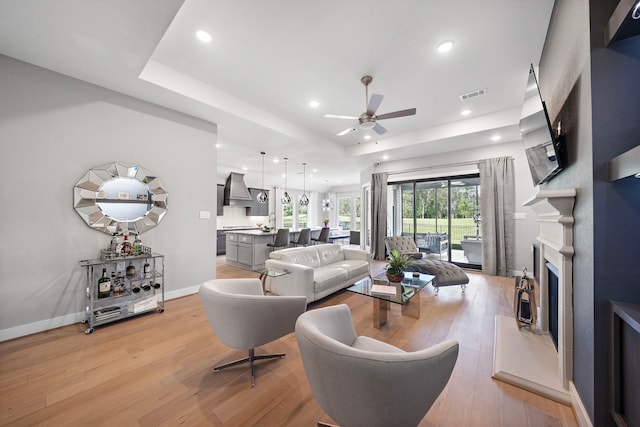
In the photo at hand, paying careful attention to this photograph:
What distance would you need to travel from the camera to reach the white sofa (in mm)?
3102

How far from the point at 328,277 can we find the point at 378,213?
3725 mm

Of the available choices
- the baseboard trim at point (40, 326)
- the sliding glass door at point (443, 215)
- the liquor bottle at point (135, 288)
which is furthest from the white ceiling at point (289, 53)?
the baseboard trim at point (40, 326)

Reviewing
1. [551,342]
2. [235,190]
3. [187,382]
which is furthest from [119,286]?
[235,190]

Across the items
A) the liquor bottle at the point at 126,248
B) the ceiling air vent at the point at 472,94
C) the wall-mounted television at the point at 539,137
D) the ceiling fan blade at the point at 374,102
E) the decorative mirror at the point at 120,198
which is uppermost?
the ceiling air vent at the point at 472,94

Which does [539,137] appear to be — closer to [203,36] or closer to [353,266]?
[353,266]

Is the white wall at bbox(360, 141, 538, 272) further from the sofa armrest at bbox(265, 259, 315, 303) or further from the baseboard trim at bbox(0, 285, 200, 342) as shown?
the baseboard trim at bbox(0, 285, 200, 342)

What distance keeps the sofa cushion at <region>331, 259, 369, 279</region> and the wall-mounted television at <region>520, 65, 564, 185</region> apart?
2.62m

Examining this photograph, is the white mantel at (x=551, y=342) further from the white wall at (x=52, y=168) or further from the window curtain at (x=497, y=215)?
the white wall at (x=52, y=168)

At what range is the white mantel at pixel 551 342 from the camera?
159cm

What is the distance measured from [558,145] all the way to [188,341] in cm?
364

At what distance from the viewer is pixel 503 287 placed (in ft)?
13.3

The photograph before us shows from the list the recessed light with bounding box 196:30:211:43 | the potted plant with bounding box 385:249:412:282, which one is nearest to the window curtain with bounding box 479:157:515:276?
the potted plant with bounding box 385:249:412:282

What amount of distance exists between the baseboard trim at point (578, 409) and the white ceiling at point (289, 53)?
301cm

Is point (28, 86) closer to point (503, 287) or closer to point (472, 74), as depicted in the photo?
point (472, 74)
